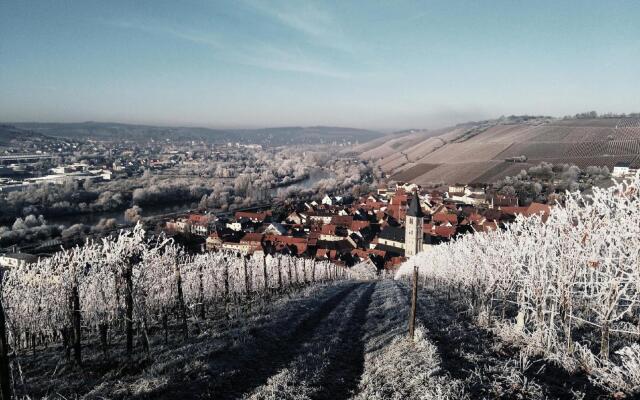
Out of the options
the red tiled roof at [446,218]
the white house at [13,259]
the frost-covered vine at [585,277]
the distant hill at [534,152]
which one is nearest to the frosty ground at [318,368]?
the frost-covered vine at [585,277]

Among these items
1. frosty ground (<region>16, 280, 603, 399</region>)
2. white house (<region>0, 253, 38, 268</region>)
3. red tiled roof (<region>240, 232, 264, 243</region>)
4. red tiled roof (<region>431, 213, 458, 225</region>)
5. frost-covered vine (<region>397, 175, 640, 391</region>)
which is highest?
frost-covered vine (<region>397, 175, 640, 391</region>)

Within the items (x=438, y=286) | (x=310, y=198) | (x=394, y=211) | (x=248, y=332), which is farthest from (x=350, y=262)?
(x=310, y=198)

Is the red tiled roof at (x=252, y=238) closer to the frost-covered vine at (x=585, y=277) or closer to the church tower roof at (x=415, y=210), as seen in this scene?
the church tower roof at (x=415, y=210)

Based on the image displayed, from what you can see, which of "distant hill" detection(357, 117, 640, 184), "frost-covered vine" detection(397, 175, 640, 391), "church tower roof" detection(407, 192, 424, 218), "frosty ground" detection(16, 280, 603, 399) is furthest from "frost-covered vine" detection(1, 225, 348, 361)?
"distant hill" detection(357, 117, 640, 184)

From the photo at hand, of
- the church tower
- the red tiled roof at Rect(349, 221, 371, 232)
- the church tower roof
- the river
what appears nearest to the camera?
the church tower

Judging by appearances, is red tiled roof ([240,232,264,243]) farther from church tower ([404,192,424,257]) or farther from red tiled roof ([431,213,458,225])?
red tiled roof ([431,213,458,225])

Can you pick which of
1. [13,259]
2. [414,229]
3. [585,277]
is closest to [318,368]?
[585,277]
